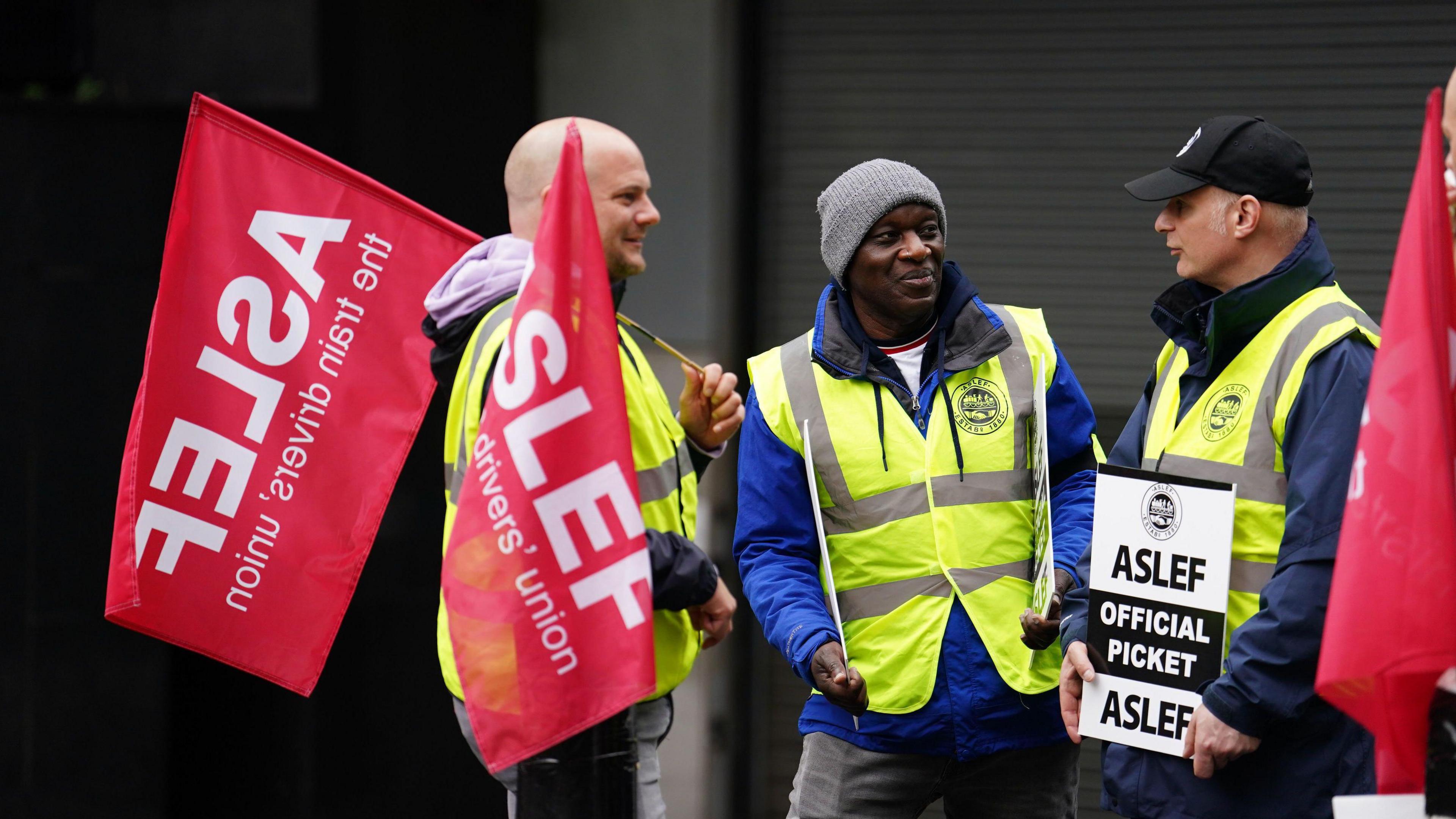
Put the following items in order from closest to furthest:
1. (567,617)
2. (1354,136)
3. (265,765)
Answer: (567,617)
(1354,136)
(265,765)

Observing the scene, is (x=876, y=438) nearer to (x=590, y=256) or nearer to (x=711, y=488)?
(x=590, y=256)

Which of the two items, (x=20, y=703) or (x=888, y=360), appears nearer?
(x=888, y=360)

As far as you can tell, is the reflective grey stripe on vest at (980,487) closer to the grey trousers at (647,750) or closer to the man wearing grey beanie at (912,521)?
the man wearing grey beanie at (912,521)

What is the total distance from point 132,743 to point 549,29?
3.24m

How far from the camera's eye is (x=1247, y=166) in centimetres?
327

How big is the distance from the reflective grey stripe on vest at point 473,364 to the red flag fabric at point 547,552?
0.31m

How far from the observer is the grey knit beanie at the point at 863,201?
373 centimetres

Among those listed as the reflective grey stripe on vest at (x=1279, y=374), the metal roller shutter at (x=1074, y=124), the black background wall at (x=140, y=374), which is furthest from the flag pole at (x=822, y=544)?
the black background wall at (x=140, y=374)

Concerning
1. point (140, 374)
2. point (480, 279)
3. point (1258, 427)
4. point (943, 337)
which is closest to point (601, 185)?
point (480, 279)

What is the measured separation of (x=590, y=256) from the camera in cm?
306

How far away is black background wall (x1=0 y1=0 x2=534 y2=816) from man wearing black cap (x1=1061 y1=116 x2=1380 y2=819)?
342 centimetres

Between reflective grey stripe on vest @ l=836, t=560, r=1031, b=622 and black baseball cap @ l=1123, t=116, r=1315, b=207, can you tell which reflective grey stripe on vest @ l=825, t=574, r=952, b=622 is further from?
black baseball cap @ l=1123, t=116, r=1315, b=207

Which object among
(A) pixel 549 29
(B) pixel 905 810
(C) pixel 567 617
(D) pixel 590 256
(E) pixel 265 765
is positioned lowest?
(E) pixel 265 765

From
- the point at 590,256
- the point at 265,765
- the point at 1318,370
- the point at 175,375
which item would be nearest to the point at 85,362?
the point at 265,765
